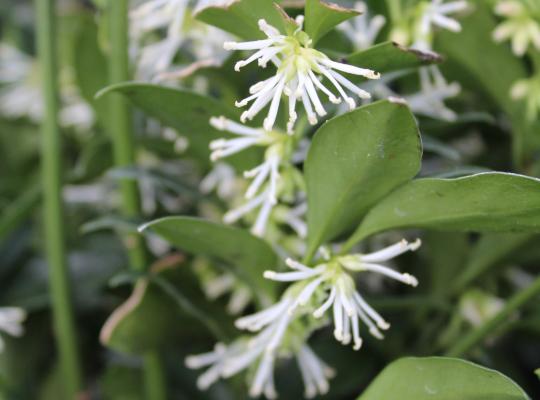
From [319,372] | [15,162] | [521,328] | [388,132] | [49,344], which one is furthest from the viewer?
[15,162]

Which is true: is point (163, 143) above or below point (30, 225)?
above

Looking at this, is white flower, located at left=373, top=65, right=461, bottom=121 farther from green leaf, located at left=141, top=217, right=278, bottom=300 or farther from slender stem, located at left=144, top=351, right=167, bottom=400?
slender stem, located at left=144, top=351, right=167, bottom=400

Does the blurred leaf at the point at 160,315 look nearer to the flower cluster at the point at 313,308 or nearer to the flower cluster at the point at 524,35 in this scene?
the flower cluster at the point at 313,308

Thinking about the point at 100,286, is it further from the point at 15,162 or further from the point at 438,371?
the point at 438,371

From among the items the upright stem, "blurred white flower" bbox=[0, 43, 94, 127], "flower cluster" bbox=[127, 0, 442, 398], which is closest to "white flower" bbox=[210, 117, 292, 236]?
"flower cluster" bbox=[127, 0, 442, 398]

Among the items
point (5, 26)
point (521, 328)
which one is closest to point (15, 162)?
point (5, 26)

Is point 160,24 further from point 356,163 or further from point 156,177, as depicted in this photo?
point 356,163
